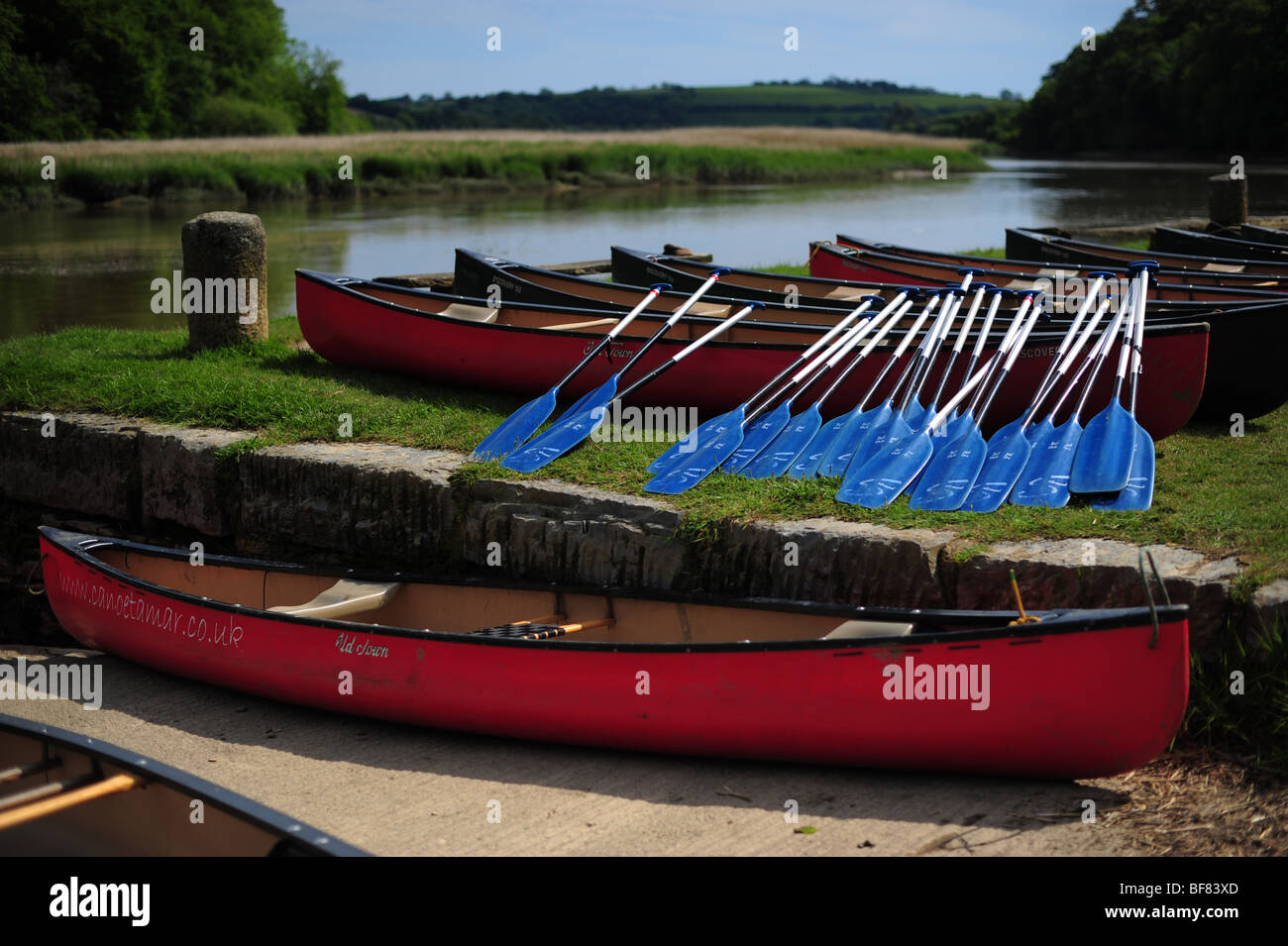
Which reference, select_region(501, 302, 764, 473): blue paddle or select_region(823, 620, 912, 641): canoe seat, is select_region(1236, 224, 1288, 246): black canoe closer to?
select_region(501, 302, 764, 473): blue paddle

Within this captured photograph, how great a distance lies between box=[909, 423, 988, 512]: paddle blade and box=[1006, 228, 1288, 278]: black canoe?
3874 mm

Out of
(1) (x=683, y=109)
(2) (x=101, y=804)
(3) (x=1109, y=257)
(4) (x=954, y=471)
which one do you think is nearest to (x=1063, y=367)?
(4) (x=954, y=471)

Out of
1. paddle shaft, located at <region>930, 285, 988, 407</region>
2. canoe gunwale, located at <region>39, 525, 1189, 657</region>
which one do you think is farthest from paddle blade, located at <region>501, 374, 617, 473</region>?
paddle shaft, located at <region>930, 285, 988, 407</region>

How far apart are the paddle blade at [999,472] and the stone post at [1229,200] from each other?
999 cm

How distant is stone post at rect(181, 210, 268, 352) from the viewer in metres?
8.00

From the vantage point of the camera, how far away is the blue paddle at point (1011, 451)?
16.5ft

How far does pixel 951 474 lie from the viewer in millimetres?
5238

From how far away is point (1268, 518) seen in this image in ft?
15.0

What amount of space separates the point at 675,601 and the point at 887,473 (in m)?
1.15

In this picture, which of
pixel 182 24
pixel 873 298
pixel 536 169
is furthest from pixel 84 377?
pixel 182 24

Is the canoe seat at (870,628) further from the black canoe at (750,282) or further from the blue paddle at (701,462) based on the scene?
the black canoe at (750,282)

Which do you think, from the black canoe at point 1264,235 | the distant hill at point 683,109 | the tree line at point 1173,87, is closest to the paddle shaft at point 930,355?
the black canoe at point 1264,235

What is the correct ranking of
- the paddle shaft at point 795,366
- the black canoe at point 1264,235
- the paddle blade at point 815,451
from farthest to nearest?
the black canoe at point 1264,235, the paddle shaft at point 795,366, the paddle blade at point 815,451
